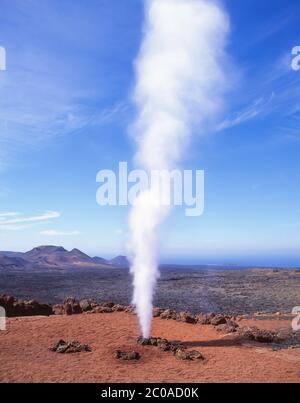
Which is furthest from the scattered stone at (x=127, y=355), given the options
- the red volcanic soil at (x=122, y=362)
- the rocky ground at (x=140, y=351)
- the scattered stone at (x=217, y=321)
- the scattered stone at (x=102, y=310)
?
the scattered stone at (x=102, y=310)

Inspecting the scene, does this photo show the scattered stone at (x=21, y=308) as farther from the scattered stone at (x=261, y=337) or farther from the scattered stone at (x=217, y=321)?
the scattered stone at (x=261, y=337)

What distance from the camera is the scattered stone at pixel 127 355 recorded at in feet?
37.5

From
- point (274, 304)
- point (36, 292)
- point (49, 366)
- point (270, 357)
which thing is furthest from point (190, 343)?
point (36, 292)

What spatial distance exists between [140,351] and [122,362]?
→ 139 cm

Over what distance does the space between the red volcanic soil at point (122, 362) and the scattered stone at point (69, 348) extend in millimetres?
245

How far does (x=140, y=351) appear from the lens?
40.8 ft

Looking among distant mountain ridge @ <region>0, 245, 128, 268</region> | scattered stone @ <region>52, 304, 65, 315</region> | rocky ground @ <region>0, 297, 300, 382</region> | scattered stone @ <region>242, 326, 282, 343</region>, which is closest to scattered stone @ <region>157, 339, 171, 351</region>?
rocky ground @ <region>0, 297, 300, 382</region>

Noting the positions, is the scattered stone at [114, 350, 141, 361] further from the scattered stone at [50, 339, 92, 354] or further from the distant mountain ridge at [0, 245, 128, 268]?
the distant mountain ridge at [0, 245, 128, 268]

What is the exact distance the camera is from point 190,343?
14.3 meters

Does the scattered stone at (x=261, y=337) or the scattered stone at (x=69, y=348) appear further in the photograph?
the scattered stone at (x=261, y=337)

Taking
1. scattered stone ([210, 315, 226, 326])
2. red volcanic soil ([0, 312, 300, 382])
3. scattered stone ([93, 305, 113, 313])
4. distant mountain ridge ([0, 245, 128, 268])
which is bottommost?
distant mountain ridge ([0, 245, 128, 268])

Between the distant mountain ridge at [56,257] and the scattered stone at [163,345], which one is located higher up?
the scattered stone at [163,345]

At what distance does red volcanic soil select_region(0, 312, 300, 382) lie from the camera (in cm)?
993
